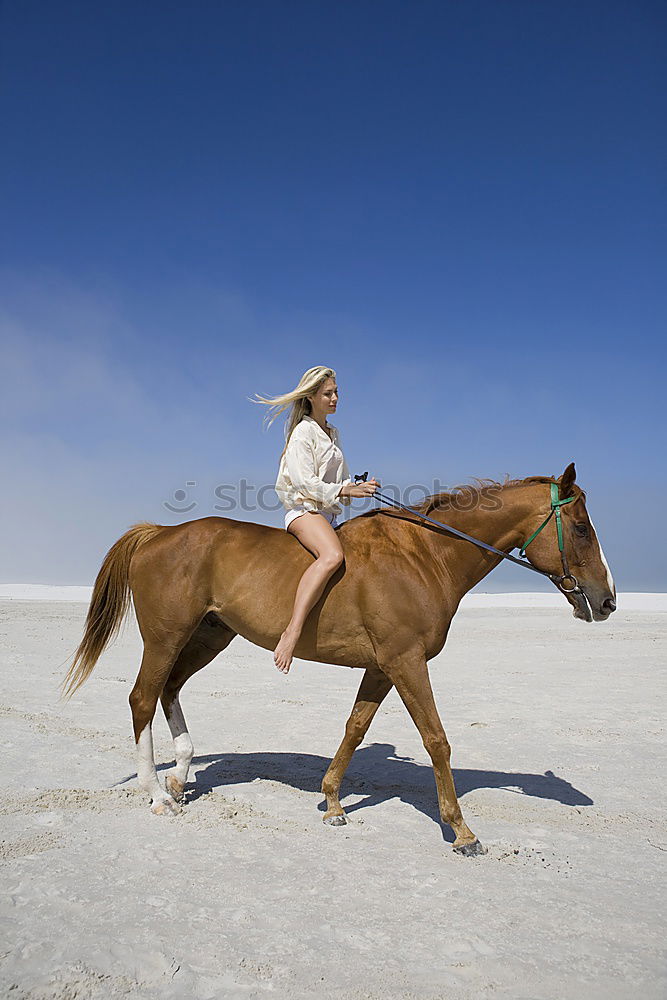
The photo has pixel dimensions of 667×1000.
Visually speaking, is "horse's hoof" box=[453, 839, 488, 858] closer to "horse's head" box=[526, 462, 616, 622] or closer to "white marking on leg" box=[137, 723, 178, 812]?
"horse's head" box=[526, 462, 616, 622]

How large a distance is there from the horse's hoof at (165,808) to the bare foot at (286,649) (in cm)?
130

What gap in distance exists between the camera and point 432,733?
4164 millimetres

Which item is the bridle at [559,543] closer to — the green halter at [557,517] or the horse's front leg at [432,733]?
the green halter at [557,517]

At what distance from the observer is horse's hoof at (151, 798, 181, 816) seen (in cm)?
451

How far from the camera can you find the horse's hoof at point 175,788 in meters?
4.73

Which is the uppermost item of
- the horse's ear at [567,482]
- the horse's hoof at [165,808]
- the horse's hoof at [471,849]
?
the horse's ear at [567,482]

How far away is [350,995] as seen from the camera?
2508 mm

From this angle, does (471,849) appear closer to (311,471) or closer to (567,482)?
(567,482)

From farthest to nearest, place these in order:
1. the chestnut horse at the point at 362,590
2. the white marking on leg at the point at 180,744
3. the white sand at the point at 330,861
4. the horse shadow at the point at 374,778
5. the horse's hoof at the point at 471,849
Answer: the horse shadow at the point at 374,778 < the white marking on leg at the point at 180,744 < the chestnut horse at the point at 362,590 < the horse's hoof at the point at 471,849 < the white sand at the point at 330,861

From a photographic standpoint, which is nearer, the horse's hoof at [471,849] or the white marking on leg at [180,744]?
the horse's hoof at [471,849]

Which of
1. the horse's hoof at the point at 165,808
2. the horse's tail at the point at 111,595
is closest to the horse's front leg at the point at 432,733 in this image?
the horse's hoof at the point at 165,808

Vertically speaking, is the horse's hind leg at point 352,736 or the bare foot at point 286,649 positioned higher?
the bare foot at point 286,649

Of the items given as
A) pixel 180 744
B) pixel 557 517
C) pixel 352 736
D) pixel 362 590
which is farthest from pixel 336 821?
pixel 557 517

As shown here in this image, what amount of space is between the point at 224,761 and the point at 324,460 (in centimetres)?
300
